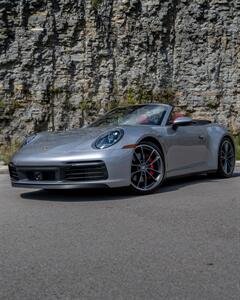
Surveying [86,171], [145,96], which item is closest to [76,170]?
[86,171]

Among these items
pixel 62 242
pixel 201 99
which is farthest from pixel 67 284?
pixel 201 99

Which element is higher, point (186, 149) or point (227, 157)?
point (186, 149)

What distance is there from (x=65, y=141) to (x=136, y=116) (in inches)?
55.4

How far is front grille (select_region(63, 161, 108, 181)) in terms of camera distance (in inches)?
247

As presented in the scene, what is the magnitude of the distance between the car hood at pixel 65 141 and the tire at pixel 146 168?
55 centimetres

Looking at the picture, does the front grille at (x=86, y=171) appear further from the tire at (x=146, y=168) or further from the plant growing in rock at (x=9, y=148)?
the plant growing in rock at (x=9, y=148)

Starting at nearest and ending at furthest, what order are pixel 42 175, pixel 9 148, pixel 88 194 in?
pixel 42 175 → pixel 88 194 → pixel 9 148

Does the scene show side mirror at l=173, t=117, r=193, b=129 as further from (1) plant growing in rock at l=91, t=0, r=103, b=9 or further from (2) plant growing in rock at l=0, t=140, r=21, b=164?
(1) plant growing in rock at l=91, t=0, r=103, b=9

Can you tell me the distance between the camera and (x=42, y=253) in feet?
13.1

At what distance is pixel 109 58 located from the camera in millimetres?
17438

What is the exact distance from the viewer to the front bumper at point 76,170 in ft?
20.6

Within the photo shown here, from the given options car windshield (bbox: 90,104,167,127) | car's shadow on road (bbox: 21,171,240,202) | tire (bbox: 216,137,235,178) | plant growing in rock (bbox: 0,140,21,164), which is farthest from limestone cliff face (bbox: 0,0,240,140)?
car's shadow on road (bbox: 21,171,240,202)

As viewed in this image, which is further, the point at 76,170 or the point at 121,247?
the point at 76,170

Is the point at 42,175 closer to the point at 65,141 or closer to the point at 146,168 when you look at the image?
the point at 65,141
